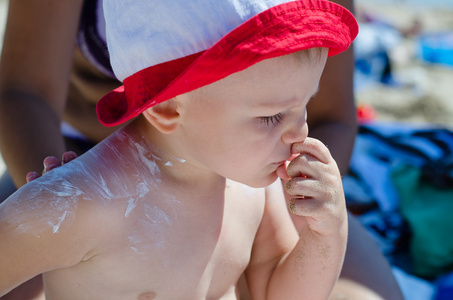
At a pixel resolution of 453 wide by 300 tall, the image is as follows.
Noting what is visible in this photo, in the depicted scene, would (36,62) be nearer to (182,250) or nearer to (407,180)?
(182,250)

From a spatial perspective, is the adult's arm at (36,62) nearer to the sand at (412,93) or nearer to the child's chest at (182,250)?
the child's chest at (182,250)

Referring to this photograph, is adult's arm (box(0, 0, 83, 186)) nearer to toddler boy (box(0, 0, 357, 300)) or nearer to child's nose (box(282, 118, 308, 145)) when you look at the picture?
toddler boy (box(0, 0, 357, 300))

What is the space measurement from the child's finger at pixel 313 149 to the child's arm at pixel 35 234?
1.70 feet

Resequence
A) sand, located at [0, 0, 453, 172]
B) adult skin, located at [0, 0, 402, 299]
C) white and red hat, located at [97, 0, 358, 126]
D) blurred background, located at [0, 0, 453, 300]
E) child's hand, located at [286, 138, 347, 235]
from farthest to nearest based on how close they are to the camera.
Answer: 1. sand, located at [0, 0, 453, 172]
2. blurred background, located at [0, 0, 453, 300]
3. adult skin, located at [0, 0, 402, 299]
4. child's hand, located at [286, 138, 347, 235]
5. white and red hat, located at [97, 0, 358, 126]

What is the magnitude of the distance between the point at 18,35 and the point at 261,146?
1076 millimetres

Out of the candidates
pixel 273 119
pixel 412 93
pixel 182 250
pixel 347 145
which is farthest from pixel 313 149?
pixel 412 93

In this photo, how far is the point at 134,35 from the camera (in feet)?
3.84

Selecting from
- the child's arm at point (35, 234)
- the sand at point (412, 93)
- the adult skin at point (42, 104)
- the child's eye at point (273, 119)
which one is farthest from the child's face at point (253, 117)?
the sand at point (412, 93)

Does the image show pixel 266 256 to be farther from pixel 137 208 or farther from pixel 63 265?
pixel 63 265

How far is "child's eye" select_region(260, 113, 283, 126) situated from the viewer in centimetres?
123

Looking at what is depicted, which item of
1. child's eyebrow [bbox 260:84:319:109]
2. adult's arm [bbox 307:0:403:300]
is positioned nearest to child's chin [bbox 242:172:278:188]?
child's eyebrow [bbox 260:84:319:109]

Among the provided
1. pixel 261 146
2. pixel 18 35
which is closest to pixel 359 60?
pixel 18 35

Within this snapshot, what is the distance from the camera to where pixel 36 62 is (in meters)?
1.90

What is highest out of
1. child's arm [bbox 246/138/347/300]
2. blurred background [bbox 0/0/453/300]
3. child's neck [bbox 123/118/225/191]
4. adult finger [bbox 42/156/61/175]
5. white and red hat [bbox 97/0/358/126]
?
white and red hat [bbox 97/0/358/126]
